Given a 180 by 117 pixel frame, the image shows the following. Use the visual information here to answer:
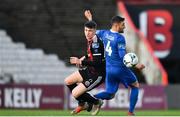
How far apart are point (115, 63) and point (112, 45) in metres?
0.40

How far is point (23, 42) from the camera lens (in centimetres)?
2712

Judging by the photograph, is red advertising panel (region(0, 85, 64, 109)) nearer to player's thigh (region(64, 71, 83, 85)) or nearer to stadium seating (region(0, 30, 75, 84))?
stadium seating (region(0, 30, 75, 84))

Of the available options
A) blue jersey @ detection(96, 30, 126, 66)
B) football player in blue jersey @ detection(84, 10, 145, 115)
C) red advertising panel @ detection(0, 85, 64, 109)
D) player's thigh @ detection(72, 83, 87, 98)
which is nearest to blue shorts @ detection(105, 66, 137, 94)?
football player in blue jersey @ detection(84, 10, 145, 115)

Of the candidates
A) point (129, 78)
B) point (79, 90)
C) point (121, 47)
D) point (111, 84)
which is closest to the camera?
point (121, 47)

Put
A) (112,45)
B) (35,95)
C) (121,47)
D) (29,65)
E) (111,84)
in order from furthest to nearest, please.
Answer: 1. (29,65)
2. (35,95)
3. (111,84)
4. (112,45)
5. (121,47)

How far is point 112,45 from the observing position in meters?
15.0

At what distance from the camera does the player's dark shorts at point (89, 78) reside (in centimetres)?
1536

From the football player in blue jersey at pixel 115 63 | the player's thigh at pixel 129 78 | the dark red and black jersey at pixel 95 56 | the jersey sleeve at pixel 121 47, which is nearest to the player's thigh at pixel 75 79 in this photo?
the dark red and black jersey at pixel 95 56

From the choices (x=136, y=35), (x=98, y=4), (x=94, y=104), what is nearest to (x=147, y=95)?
(x=136, y=35)

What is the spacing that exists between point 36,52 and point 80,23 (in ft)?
6.80

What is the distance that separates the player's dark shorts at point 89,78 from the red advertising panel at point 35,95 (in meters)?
8.08

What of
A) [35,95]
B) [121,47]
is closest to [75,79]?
[121,47]

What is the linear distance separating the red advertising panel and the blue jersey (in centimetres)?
838

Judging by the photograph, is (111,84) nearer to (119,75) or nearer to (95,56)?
(119,75)
